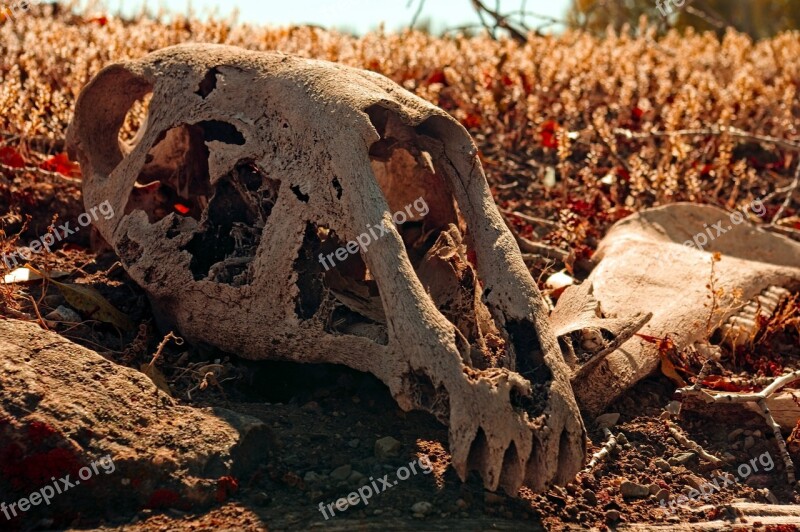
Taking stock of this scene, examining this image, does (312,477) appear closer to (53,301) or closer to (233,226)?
(233,226)

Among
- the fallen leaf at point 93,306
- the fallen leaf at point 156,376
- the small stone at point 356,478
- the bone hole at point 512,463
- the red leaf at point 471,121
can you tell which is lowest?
the small stone at point 356,478

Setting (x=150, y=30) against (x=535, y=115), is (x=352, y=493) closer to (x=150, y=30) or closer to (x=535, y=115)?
(x=535, y=115)

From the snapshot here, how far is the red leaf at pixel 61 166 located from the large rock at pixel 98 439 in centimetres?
279

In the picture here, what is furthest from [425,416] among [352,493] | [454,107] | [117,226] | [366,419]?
[454,107]

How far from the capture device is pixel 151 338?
5.16 meters

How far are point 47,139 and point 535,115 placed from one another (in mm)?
4101

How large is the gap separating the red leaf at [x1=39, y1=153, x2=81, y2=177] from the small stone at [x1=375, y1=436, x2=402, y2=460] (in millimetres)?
3594

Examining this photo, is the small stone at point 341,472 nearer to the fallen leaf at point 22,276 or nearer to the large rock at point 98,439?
the large rock at point 98,439

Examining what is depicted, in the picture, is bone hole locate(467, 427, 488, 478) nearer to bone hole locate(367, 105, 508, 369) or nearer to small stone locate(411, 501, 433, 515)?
small stone locate(411, 501, 433, 515)

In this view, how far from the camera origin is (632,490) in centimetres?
439

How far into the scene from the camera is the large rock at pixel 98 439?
3.78 meters

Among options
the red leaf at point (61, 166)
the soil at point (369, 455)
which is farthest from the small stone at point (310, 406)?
the red leaf at point (61, 166)

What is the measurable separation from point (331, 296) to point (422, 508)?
3.52ft

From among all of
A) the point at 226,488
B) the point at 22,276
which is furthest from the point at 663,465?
the point at 22,276
